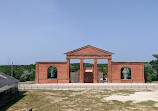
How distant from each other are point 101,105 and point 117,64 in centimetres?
2279

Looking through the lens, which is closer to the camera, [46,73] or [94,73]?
[46,73]

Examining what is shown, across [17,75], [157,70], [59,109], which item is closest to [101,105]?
[59,109]

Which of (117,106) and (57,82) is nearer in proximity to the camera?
(117,106)

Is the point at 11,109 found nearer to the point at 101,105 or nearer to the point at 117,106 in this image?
the point at 101,105

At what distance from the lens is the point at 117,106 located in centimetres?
1720

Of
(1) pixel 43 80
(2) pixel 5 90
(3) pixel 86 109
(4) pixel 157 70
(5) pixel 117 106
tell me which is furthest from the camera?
(4) pixel 157 70

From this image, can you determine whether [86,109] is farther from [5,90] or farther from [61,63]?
[61,63]

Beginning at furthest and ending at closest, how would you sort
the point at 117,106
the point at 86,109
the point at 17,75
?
the point at 17,75 < the point at 117,106 < the point at 86,109

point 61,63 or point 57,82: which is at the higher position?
point 61,63

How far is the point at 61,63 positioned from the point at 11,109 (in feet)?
74.8

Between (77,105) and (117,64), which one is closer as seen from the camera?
(77,105)

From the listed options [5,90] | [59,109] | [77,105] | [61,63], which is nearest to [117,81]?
[61,63]

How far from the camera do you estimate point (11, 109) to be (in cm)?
1619

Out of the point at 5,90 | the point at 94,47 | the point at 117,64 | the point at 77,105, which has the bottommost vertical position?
the point at 77,105
